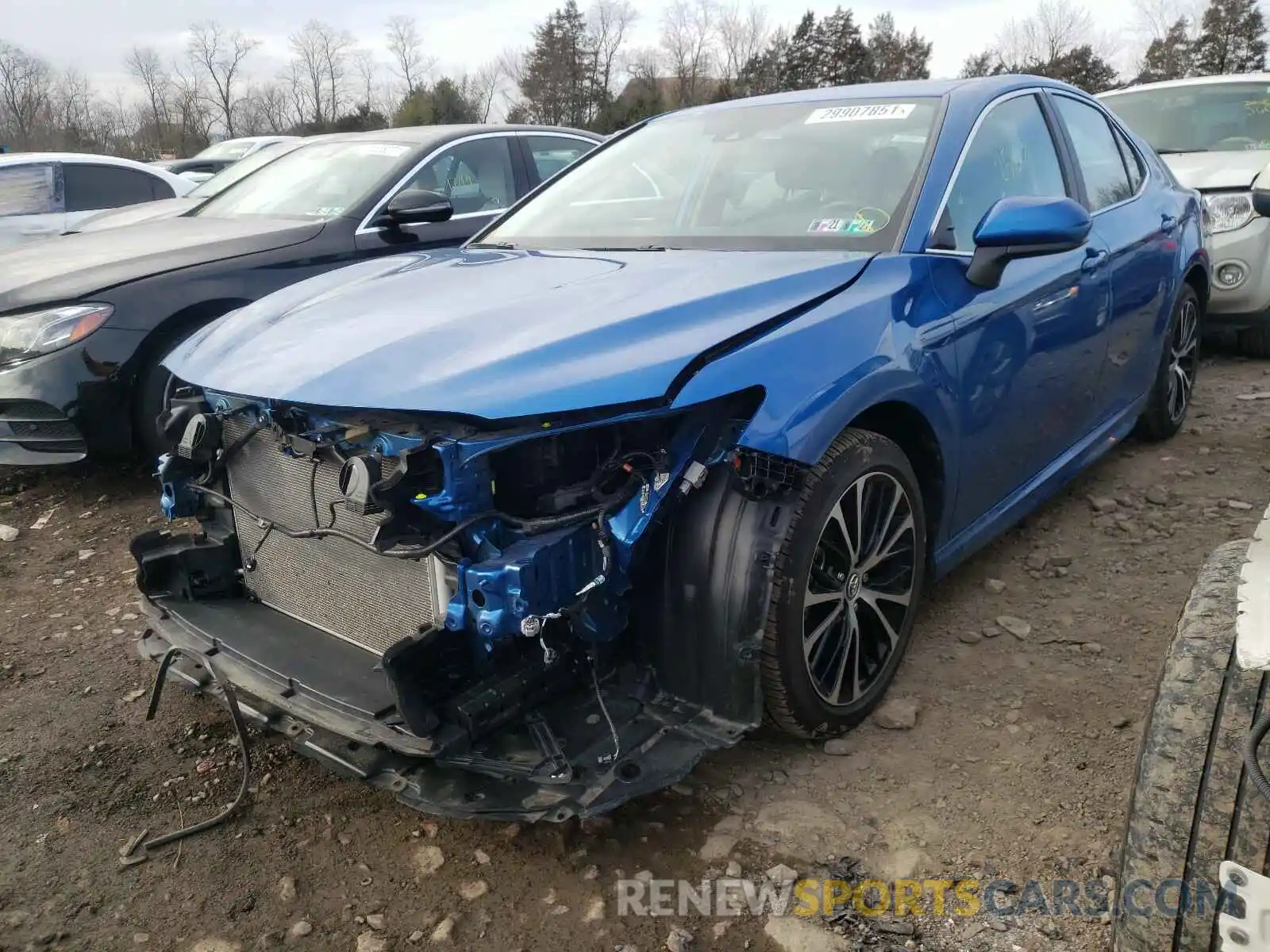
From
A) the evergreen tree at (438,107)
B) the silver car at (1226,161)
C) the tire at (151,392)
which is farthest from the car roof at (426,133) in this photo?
the evergreen tree at (438,107)

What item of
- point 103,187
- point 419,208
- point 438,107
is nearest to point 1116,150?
point 419,208

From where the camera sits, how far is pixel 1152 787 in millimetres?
1530

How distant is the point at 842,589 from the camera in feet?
7.82

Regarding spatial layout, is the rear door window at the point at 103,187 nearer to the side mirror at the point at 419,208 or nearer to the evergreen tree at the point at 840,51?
the side mirror at the point at 419,208

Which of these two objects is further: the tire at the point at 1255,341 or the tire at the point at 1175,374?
the tire at the point at 1255,341

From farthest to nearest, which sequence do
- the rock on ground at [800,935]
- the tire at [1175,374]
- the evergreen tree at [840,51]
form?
the evergreen tree at [840,51] → the tire at [1175,374] → the rock on ground at [800,935]

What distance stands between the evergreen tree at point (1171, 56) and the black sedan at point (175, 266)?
139ft

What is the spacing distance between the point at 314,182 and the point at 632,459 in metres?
4.02

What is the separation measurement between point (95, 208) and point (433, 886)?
25.7ft

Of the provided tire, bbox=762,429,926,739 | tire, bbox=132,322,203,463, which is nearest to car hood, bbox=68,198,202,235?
tire, bbox=132,322,203,463

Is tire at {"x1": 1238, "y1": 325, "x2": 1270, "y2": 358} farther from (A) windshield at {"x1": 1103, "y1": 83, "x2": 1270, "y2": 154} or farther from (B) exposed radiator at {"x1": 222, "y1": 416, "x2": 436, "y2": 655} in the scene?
(B) exposed radiator at {"x1": 222, "y1": 416, "x2": 436, "y2": 655}

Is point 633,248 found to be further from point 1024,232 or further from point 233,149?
point 233,149

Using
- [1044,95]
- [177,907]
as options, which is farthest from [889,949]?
[1044,95]

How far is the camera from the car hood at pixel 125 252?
4.23m
